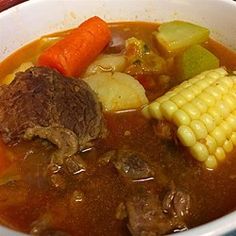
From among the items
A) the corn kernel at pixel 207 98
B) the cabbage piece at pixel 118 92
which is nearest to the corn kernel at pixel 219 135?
the corn kernel at pixel 207 98

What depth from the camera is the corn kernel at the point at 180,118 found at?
1.63 metres

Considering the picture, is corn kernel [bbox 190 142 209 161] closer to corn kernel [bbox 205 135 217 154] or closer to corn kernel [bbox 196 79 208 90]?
corn kernel [bbox 205 135 217 154]

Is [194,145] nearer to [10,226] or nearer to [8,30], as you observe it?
[10,226]

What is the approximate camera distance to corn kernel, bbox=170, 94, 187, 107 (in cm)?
169

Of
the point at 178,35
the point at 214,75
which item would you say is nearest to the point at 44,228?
the point at 214,75

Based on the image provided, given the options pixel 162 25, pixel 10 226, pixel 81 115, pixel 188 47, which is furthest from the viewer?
pixel 162 25

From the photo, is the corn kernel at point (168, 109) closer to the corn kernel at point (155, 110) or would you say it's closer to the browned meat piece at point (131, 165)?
the corn kernel at point (155, 110)

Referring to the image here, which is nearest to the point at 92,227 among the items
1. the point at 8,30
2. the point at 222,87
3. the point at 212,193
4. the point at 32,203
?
the point at 32,203

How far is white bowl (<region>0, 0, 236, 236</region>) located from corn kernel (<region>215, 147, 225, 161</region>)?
0.67 m

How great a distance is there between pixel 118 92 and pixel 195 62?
1.17 feet

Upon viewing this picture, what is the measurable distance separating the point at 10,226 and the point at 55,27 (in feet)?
3.73

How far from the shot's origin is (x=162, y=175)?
5.21 ft

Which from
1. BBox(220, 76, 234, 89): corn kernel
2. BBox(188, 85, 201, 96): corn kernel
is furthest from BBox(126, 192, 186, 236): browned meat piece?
BBox(220, 76, 234, 89): corn kernel

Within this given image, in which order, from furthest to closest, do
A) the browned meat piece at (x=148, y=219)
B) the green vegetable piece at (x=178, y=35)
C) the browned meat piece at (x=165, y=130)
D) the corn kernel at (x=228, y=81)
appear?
the green vegetable piece at (x=178, y=35) → the corn kernel at (x=228, y=81) → the browned meat piece at (x=165, y=130) → the browned meat piece at (x=148, y=219)
